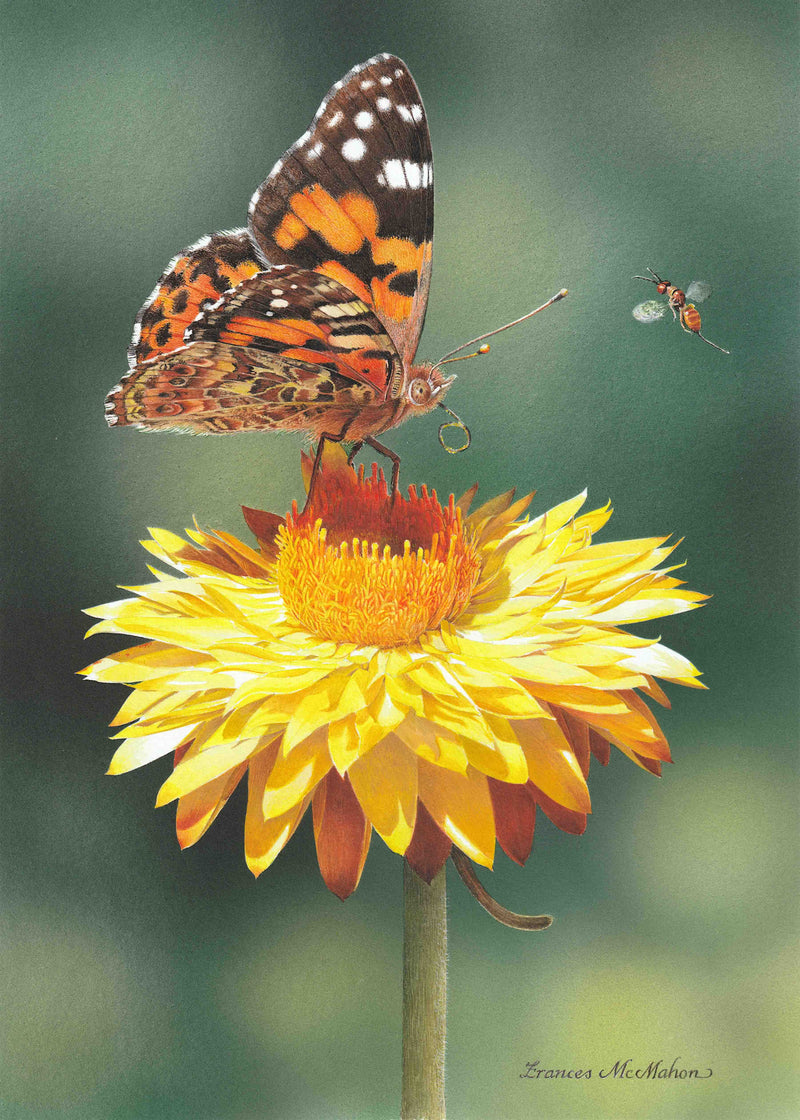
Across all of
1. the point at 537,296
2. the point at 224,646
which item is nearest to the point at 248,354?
the point at 224,646

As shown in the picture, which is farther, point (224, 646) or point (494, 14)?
point (494, 14)

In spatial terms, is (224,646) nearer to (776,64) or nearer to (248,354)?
(248,354)

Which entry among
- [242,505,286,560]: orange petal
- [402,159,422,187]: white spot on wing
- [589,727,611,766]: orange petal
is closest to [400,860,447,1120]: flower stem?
[589,727,611,766]: orange petal

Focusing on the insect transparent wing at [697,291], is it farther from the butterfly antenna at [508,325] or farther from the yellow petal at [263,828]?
the yellow petal at [263,828]

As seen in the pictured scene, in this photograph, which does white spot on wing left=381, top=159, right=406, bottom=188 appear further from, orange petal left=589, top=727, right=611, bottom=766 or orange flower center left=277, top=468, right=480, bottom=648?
orange petal left=589, top=727, right=611, bottom=766

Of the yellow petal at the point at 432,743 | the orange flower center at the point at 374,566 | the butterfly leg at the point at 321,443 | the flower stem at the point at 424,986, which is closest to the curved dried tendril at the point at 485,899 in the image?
the flower stem at the point at 424,986

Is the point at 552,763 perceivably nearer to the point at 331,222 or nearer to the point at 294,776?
the point at 294,776
